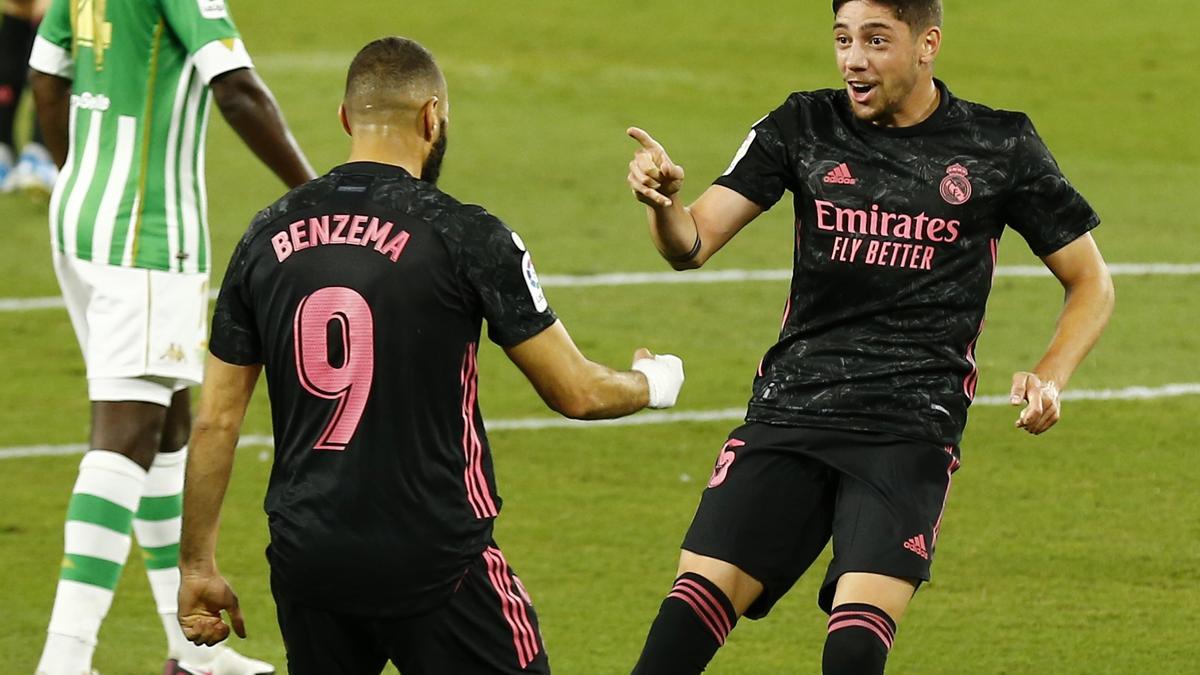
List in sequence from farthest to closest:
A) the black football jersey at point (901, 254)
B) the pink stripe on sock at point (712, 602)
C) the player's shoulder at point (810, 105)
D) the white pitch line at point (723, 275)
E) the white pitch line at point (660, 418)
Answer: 1. the white pitch line at point (723, 275)
2. the white pitch line at point (660, 418)
3. the player's shoulder at point (810, 105)
4. the black football jersey at point (901, 254)
5. the pink stripe on sock at point (712, 602)

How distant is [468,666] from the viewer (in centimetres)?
411

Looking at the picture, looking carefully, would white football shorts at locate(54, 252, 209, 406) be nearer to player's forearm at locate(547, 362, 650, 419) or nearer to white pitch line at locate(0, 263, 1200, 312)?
player's forearm at locate(547, 362, 650, 419)

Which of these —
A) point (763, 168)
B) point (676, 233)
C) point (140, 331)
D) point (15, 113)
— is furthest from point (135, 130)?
point (15, 113)

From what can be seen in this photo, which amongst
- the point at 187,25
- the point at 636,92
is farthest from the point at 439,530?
the point at 636,92

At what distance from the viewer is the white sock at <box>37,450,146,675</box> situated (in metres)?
5.39

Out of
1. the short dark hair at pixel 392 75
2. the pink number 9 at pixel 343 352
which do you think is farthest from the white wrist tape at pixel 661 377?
the short dark hair at pixel 392 75

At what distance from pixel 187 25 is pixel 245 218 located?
7.27 m

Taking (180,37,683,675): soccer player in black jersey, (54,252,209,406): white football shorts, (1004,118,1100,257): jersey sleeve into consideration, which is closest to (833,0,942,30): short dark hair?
(1004,118,1100,257): jersey sleeve

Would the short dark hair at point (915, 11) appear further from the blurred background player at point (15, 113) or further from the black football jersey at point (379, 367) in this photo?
the blurred background player at point (15, 113)

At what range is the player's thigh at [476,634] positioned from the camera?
13.4 ft

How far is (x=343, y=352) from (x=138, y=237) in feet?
6.23

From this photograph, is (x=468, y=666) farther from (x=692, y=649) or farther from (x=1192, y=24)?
(x=1192, y=24)

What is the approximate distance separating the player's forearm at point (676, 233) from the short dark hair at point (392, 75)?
0.89 metres

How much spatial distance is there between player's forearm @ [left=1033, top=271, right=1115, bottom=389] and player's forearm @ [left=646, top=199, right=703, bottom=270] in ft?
3.02
